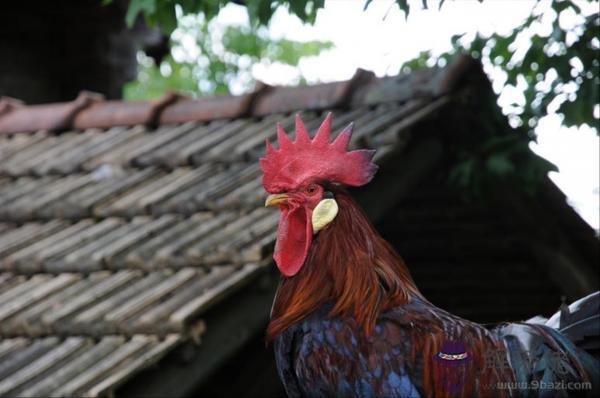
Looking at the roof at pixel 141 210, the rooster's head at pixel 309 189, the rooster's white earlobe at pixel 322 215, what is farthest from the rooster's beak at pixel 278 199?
the roof at pixel 141 210

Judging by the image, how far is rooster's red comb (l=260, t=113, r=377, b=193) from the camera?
371cm

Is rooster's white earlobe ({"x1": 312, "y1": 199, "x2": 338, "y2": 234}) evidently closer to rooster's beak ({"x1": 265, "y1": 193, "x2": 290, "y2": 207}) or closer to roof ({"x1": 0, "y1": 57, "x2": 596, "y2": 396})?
rooster's beak ({"x1": 265, "y1": 193, "x2": 290, "y2": 207})

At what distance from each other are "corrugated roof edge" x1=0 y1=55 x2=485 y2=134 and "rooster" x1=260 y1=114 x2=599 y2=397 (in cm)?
228

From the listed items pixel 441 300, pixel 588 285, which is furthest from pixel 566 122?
pixel 441 300

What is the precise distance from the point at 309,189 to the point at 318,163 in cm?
10

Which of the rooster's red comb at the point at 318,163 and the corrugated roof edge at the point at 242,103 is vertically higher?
the corrugated roof edge at the point at 242,103

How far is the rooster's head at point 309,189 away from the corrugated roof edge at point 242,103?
225 centimetres

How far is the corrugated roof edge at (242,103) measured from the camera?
236 inches

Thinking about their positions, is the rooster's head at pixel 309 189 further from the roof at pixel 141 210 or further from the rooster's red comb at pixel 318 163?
the roof at pixel 141 210

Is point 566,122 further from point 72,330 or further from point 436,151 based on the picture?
point 72,330

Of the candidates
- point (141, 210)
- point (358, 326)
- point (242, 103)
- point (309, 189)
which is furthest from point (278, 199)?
point (242, 103)

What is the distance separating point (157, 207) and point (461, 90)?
159 cm

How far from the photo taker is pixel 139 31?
9820mm

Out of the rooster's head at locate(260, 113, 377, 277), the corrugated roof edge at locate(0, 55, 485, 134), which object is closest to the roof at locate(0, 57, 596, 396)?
the corrugated roof edge at locate(0, 55, 485, 134)
